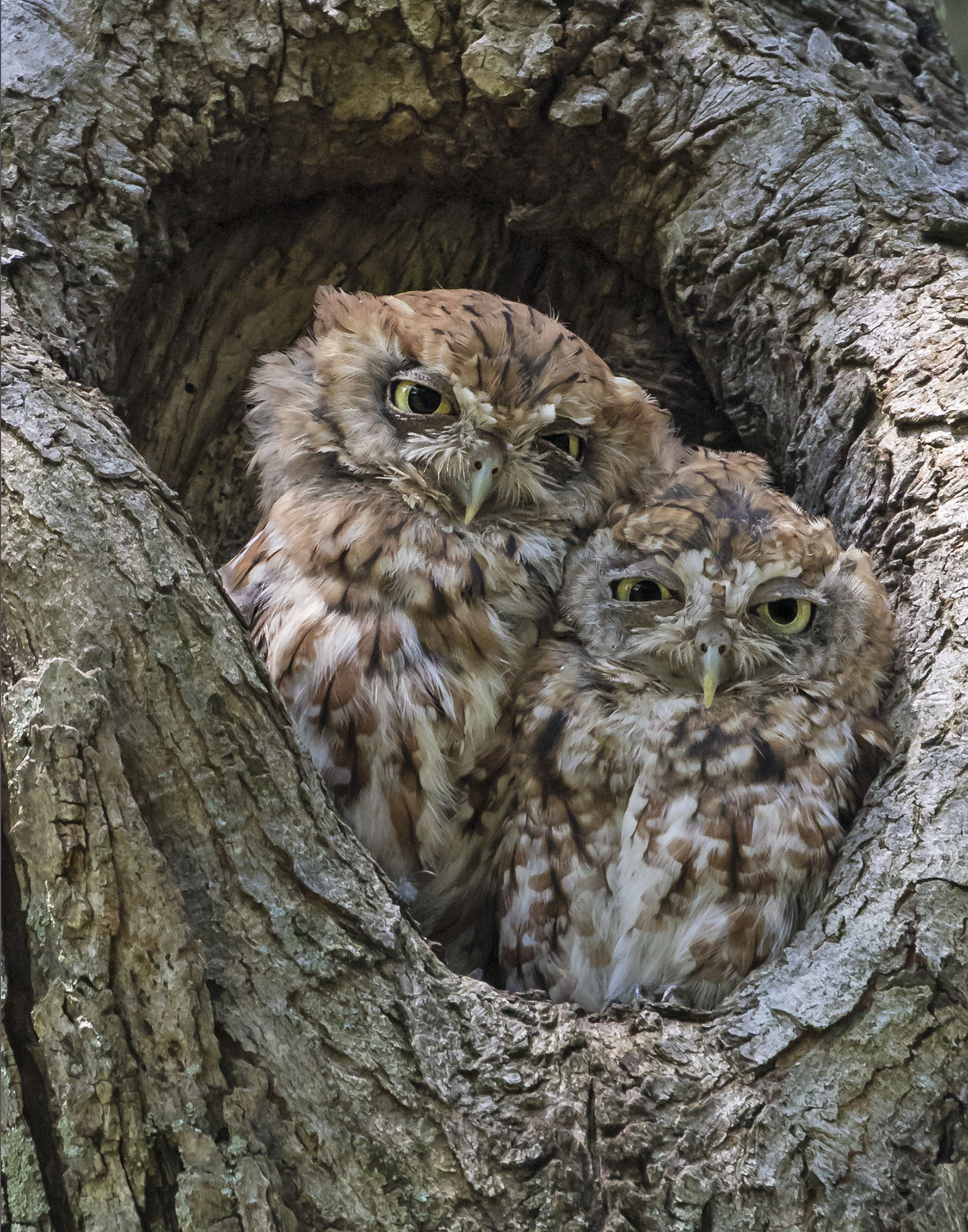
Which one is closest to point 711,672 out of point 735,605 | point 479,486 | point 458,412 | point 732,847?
point 735,605

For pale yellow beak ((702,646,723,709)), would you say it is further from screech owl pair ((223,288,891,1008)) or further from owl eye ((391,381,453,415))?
owl eye ((391,381,453,415))

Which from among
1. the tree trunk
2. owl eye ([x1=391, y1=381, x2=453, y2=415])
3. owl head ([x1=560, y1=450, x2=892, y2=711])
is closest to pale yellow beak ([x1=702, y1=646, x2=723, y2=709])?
owl head ([x1=560, y1=450, x2=892, y2=711])

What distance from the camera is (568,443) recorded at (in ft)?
7.43

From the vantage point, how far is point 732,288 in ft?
8.63

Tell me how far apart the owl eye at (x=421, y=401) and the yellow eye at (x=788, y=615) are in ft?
2.40

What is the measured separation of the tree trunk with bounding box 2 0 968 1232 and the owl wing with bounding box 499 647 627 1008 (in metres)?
0.35

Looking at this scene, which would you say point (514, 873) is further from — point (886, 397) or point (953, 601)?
point (886, 397)

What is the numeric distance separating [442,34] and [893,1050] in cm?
238

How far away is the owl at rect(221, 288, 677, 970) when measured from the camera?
2.04m

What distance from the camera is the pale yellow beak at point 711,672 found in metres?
2.01

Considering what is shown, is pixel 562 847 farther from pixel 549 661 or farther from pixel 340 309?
pixel 340 309

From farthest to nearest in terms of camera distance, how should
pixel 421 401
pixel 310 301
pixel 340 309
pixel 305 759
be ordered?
pixel 310 301
pixel 340 309
pixel 421 401
pixel 305 759

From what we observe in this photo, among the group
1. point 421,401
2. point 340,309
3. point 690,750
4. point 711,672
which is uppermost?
point 340,309

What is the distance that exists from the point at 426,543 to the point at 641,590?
43cm
